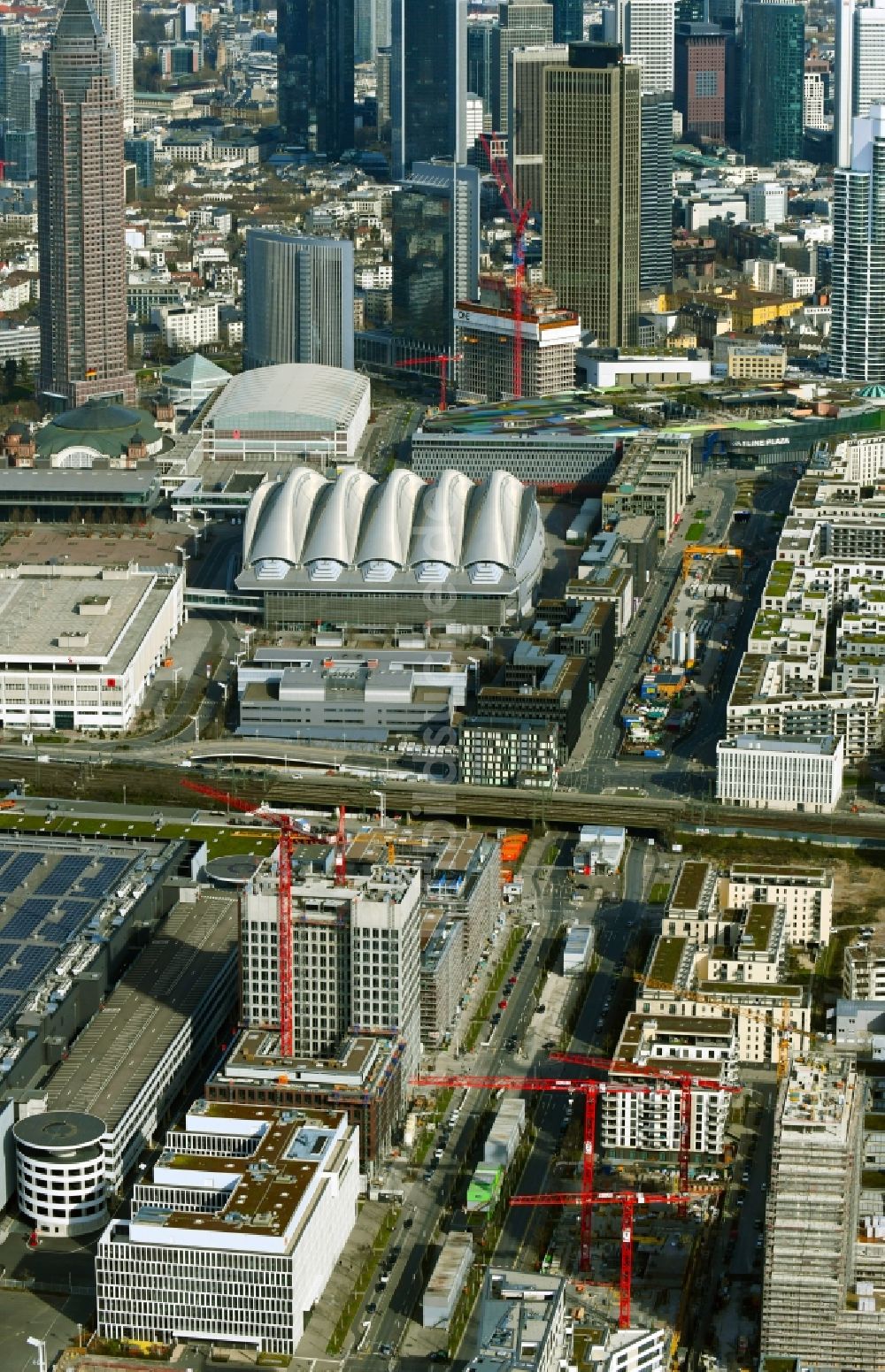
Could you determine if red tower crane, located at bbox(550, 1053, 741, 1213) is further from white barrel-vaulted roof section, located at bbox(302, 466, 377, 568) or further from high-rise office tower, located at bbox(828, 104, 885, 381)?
high-rise office tower, located at bbox(828, 104, 885, 381)

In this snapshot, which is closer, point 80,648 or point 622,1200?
point 622,1200

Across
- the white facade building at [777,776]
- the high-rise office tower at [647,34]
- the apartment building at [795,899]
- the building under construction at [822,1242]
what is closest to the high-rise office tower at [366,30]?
the high-rise office tower at [647,34]

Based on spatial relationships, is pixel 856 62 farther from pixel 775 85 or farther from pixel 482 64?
pixel 482 64

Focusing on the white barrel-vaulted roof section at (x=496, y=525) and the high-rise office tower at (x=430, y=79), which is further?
the high-rise office tower at (x=430, y=79)

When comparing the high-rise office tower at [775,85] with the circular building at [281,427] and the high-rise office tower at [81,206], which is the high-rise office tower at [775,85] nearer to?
the high-rise office tower at [81,206]

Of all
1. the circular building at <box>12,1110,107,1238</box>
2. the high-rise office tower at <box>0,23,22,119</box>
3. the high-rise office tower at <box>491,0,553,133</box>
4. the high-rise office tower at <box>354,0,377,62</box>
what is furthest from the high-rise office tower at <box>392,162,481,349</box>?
the high-rise office tower at <box>354,0,377,62</box>

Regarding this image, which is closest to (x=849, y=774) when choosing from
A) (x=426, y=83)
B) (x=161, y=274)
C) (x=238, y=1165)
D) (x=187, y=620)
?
(x=187, y=620)

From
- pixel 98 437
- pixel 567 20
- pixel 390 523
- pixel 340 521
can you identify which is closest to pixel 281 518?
pixel 340 521
